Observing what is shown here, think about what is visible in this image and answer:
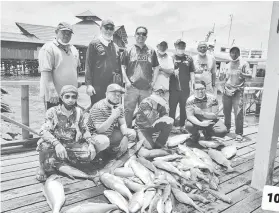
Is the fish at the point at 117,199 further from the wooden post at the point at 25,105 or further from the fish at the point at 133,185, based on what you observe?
the wooden post at the point at 25,105

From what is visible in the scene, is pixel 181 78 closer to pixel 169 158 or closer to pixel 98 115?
pixel 169 158

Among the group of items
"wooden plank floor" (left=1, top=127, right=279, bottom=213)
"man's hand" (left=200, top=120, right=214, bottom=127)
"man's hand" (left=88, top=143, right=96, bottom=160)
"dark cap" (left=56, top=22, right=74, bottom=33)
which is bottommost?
"wooden plank floor" (left=1, top=127, right=279, bottom=213)

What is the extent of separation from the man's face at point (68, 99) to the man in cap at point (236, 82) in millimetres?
3323

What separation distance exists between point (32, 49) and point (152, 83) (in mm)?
17058

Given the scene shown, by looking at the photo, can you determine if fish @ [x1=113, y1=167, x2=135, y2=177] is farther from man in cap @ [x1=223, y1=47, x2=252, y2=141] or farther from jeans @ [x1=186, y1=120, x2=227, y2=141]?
man in cap @ [x1=223, y1=47, x2=252, y2=141]

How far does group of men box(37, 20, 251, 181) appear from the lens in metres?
3.25

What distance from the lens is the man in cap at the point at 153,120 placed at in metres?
4.14

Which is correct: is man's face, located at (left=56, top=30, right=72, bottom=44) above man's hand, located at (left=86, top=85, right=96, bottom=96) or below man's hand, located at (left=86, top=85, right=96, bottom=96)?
above

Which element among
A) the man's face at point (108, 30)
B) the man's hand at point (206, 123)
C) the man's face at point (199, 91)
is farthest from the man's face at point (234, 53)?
the man's face at point (108, 30)

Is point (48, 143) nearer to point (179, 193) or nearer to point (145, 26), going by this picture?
point (179, 193)

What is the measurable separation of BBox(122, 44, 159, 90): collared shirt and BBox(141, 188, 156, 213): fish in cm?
195

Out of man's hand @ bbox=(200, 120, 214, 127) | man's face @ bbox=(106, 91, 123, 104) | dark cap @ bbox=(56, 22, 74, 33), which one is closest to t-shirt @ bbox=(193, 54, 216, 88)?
man's hand @ bbox=(200, 120, 214, 127)

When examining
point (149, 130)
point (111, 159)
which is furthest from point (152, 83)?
point (111, 159)

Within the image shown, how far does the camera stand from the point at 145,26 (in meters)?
4.02
